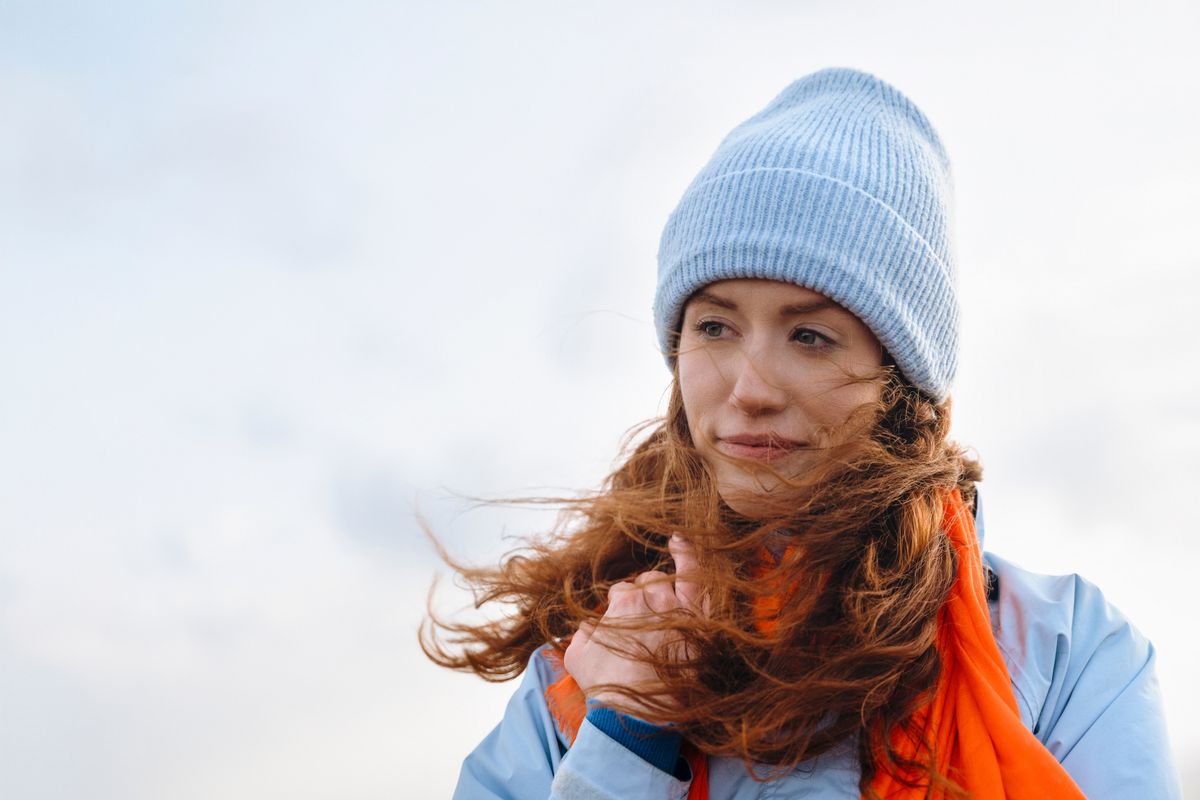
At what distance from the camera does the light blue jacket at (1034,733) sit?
2.41m

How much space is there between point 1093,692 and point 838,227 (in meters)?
1.26

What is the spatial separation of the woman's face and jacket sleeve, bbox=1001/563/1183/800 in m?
0.70

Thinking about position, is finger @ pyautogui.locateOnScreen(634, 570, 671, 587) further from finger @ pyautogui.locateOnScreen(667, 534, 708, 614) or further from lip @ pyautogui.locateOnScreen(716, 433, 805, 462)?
lip @ pyautogui.locateOnScreen(716, 433, 805, 462)

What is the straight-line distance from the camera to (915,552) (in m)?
2.68

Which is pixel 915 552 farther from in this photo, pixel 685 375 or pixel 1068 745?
pixel 685 375

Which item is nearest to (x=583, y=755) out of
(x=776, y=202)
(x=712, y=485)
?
(x=712, y=485)

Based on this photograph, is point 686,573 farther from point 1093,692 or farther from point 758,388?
point 1093,692

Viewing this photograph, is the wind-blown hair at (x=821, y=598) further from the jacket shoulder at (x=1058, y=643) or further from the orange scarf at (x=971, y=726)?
the jacket shoulder at (x=1058, y=643)

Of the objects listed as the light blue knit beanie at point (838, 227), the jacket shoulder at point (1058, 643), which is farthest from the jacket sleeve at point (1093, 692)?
the light blue knit beanie at point (838, 227)

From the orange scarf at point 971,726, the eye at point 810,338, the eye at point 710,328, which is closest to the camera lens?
the orange scarf at point 971,726

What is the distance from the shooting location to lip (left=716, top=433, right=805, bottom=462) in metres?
2.70

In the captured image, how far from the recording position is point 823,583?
2.66 meters

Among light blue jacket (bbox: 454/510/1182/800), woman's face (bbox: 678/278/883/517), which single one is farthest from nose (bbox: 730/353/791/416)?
light blue jacket (bbox: 454/510/1182/800)

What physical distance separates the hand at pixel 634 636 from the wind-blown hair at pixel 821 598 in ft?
0.08
